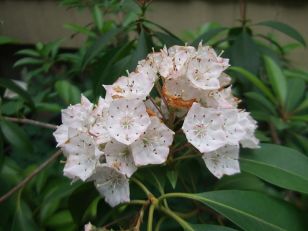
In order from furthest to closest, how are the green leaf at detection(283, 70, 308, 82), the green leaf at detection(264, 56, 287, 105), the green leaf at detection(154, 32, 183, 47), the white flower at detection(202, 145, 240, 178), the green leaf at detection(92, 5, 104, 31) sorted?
the green leaf at detection(92, 5, 104, 31)
the green leaf at detection(283, 70, 308, 82)
the green leaf at detection(264, 56, 287, 105)
the green leaf at detection(154, 32, 183, 47)
the white flower at detection(202, 145, 240, 178)

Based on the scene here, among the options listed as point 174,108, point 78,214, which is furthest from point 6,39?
point 174,108

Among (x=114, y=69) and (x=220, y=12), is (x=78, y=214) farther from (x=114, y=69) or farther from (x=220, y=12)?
(x=220, y=12)

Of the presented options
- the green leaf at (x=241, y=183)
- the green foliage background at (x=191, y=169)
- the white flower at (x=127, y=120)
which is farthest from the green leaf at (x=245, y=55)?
the white flower at (x=127, y=120)

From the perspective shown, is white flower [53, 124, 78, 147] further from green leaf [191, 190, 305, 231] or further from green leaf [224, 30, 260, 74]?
green leaf [224, 30, 260, 74]

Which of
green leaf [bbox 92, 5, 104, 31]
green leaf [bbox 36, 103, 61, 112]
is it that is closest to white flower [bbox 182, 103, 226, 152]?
green leaf [bbox 36, 103, 61, 112]

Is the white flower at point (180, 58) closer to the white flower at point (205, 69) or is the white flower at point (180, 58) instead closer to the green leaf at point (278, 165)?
the white flower at point (205, 69)

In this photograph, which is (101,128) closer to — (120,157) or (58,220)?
(120,157)
